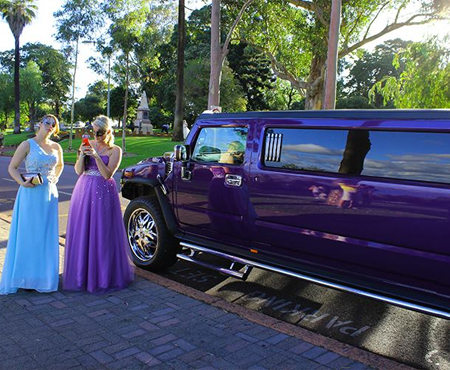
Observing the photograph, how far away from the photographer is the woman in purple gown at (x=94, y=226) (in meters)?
4.48

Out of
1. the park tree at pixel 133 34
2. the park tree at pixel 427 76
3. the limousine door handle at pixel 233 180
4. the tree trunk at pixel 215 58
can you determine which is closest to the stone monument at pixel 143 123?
the park tree at pixel 133 34

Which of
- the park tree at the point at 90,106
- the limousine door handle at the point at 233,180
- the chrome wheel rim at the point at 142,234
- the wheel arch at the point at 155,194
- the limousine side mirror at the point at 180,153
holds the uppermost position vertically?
the park tree at the point at 90,106

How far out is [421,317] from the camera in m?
4.24

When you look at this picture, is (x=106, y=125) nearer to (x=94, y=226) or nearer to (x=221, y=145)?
(x=94, y=226)

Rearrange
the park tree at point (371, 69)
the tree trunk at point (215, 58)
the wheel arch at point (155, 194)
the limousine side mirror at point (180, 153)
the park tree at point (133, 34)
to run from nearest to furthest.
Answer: the limousine side mirror at point (180, 153), the wheel arch at point (155, 194), the tree trunk at point (215, 58), the park tree at point (133, 34), the park tree at point (371, 69)

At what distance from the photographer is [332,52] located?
36.6 ft

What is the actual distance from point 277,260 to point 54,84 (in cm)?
7637

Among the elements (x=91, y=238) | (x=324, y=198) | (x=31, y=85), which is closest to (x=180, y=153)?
(x=91, y=238)

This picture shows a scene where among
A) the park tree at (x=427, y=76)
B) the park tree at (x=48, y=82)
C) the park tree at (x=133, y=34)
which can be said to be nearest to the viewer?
the park tree at (x=427, y=76)

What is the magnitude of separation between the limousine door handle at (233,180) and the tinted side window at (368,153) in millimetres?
339

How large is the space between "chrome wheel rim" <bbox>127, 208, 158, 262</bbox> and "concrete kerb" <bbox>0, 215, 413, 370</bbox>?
426mm

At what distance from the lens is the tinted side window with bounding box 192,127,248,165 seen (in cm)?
443

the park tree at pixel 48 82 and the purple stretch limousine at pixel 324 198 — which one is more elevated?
the park tree at pixel 48 82

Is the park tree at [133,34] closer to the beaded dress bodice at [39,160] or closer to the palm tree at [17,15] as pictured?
the beaded dress bodice at [39,160]
